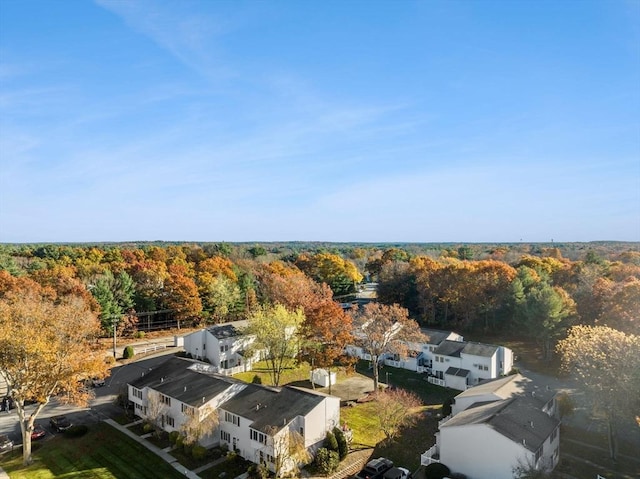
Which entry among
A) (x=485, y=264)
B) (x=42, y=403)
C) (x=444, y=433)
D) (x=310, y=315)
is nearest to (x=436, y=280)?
(x=485, y=264)

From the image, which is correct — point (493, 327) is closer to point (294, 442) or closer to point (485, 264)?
point (485, 264)

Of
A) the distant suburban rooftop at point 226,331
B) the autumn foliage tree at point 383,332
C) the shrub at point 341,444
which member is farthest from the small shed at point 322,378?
the shrub at point 341,444

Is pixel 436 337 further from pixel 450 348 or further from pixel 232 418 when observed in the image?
pixel 232 418

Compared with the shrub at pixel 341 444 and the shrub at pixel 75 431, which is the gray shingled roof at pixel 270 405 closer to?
the shrub at pixel 341 444

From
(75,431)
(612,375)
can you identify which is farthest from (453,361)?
(75,431)

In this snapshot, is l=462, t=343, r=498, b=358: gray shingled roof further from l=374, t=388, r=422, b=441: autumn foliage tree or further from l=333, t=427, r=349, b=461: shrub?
l=333, t=427, r=349, b=461: shrub

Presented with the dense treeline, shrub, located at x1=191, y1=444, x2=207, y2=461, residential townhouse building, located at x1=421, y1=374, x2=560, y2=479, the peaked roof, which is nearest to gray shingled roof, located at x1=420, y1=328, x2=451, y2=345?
the dense treeline
